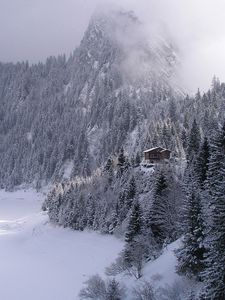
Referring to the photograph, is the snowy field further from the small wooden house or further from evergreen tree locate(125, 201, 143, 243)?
the small wooden house

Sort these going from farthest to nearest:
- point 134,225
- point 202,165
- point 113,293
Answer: point 202,165, point 134,225, point 113,293

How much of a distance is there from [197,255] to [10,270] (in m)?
38.4

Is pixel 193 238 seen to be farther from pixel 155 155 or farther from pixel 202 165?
pixel 155 155

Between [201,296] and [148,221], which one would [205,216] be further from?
[148,221]

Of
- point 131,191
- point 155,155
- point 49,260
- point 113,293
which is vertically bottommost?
point 49,260

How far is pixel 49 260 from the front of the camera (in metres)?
77.6

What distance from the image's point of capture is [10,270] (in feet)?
232

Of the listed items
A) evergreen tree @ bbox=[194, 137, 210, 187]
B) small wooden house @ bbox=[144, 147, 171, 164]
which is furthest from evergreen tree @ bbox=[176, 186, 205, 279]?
small wooden house @ bbox=[144, 147, 171, 164]

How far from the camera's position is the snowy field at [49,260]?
60.4m

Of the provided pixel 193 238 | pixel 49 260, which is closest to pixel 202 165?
pixel 49 260

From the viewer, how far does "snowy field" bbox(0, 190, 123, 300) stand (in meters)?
60.4

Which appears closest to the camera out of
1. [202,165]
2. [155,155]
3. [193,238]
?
[193,238]

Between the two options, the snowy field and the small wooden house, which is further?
the small wooden house

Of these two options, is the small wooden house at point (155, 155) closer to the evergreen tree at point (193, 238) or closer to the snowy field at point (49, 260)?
the snowy field at point (49, 260)
